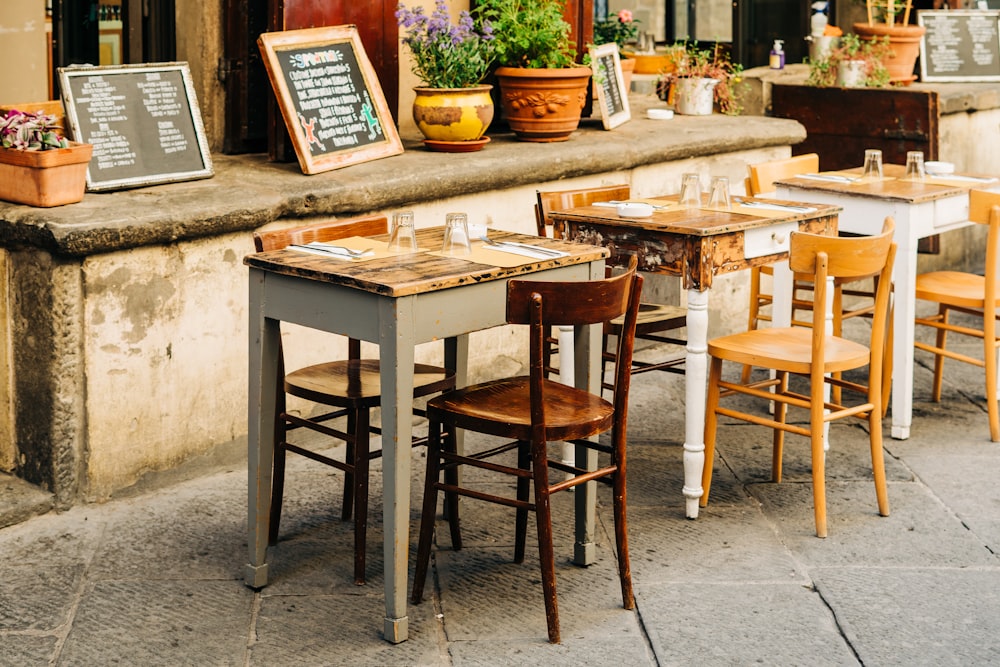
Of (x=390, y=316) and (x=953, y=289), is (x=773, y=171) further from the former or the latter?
(x=390, y=316)

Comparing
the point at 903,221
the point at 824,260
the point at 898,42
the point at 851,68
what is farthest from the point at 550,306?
the point at 898,42

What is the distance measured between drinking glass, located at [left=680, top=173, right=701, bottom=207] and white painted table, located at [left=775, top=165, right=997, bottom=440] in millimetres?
988

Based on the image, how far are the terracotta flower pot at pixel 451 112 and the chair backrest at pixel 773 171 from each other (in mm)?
1245

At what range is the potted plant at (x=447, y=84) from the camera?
6.14 m

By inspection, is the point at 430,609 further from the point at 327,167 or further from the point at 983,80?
the point at 983,80

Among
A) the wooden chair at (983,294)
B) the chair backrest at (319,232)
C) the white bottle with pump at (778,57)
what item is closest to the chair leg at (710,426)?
the chair backrest at (319,232)

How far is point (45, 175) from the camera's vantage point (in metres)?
4.70

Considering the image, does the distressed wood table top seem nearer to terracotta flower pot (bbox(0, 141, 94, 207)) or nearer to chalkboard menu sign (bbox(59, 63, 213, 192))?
terracotta flower pot (bbox(0, 141, 94, 207))

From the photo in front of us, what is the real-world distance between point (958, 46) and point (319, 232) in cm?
624

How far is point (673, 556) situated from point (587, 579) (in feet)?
1.15

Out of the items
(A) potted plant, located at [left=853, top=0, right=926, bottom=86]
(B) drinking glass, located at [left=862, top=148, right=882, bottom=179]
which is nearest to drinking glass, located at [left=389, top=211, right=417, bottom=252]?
(B) drinking glass, located at [left=862, top=148, right=882, bottom=179]

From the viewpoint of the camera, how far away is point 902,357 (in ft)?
19.2

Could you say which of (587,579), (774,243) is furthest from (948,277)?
(587,579)

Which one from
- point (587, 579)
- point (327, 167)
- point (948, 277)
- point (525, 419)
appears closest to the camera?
point (525, 419)
